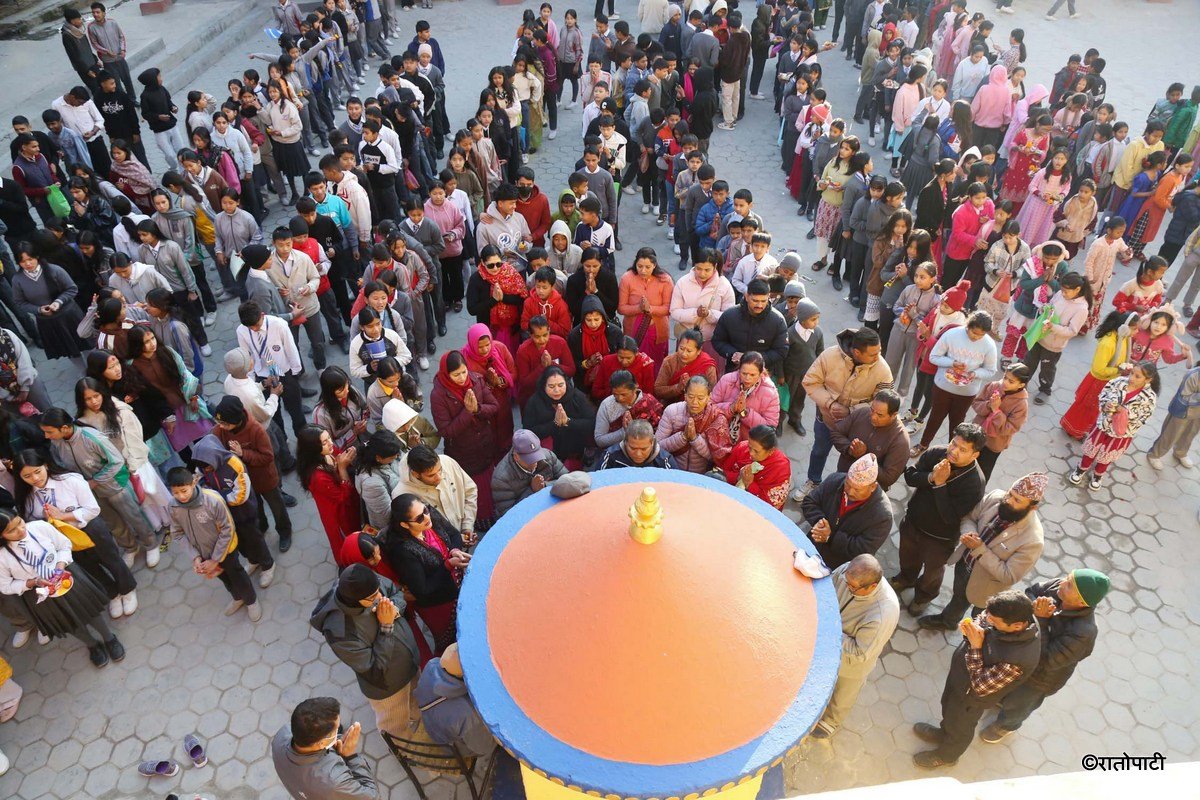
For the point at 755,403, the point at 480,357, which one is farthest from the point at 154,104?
the point at 755,403

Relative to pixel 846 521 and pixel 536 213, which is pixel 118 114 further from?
pixel 846 521

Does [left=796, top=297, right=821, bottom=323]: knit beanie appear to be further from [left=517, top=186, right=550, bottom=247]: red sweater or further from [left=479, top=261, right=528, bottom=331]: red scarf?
[left=517, top=186, right=550, bottom=247]: red sweater

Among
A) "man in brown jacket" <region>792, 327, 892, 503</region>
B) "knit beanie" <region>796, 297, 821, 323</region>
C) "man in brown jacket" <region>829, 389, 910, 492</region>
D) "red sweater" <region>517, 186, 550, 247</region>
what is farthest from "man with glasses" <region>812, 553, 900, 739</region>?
"red sweater" <region>517, 186, 550, 247</region>

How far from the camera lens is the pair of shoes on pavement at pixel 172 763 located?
4961 mm

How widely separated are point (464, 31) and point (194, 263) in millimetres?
12109

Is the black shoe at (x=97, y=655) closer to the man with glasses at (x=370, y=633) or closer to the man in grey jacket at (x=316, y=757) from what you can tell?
the man with glasses at (x=370, y=633)

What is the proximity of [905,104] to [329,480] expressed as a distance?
969cm

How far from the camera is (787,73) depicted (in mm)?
13266

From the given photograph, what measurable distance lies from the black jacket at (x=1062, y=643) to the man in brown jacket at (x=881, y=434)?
139 cm

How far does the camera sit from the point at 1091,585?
13.9ft

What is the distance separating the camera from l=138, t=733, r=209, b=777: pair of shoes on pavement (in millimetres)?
4961

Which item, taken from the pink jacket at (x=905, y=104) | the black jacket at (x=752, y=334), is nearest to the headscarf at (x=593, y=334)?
the black jacket at (x=752, y=334)

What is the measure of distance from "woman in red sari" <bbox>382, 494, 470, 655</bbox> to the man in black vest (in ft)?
9.66

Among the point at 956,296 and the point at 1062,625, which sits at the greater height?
the point at 956,296
